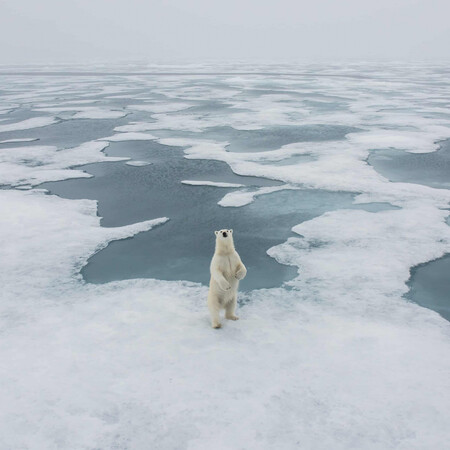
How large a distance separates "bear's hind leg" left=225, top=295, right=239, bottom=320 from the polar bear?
11 millimetres

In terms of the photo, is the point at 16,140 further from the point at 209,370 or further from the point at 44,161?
the point at 209,370

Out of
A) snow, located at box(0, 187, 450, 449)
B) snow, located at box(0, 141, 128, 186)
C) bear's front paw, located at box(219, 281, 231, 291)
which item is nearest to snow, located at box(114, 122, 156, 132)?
snow, located at box(0, 141, 128, 186)

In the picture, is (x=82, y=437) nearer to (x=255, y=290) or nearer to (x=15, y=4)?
(x=255, y=290)

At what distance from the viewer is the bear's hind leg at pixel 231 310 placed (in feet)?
13.1

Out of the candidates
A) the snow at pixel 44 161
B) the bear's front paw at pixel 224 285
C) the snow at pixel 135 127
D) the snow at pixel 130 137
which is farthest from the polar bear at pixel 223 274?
the snow at pixel 135 127

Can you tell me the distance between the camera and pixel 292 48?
493 feet

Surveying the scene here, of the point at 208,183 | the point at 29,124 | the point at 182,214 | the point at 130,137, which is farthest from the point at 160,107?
the point at 182,214

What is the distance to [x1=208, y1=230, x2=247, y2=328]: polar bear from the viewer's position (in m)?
3.75

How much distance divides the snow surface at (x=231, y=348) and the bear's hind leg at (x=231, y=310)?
4.7 inches

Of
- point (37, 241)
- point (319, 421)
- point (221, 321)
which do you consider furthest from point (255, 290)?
point (37, 241)

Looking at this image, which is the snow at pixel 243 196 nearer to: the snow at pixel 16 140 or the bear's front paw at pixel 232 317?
the bear's front paw at pixel 232 317

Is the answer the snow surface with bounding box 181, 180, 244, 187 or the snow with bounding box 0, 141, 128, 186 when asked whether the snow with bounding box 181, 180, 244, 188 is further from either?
the snow with bounding box 0, 141, 128, 186

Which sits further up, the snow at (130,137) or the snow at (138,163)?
the snow at (130,137)

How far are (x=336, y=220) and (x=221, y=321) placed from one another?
3.08 meters
